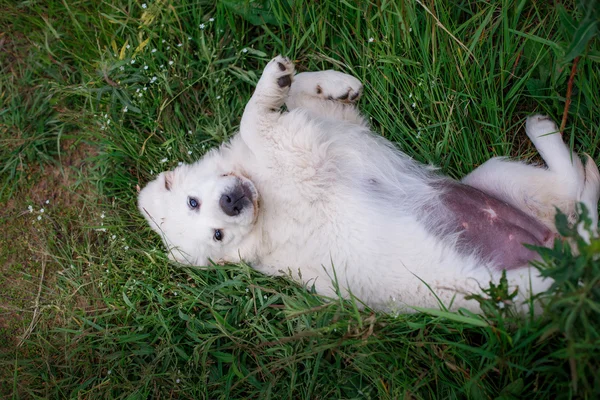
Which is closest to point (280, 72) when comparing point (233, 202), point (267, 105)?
point (267, 105)

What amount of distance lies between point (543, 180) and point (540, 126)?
433mm

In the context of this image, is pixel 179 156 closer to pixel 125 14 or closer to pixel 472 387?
pixel 125 14

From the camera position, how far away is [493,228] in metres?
3.00

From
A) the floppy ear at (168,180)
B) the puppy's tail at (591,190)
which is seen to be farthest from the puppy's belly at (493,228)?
the floppy ear at (168,180)

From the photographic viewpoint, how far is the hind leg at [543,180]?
10.3 feet

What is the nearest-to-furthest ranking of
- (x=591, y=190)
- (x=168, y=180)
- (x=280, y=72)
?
(x=591, y=190) → (x=280, y=72) → (x=168, y=180)

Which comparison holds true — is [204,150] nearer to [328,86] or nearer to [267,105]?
[267,105]

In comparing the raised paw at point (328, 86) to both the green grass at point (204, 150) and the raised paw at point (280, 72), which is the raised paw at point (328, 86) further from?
the raised paw at point (280, 72)

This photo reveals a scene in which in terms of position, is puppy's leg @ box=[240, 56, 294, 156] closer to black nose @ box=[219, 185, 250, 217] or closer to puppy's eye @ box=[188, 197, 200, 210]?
black nose @ box=[219, 185, 250, 217]

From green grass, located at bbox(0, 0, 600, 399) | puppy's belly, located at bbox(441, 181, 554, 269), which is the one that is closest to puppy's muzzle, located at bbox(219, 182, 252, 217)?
green grass, located at bbox(0, 0, 600, 399)

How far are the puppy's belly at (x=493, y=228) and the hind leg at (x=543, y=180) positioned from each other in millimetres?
119

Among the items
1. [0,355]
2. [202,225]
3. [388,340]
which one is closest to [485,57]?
[388,340]

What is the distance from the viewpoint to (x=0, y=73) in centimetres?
448

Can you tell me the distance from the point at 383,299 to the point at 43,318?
276 cm
